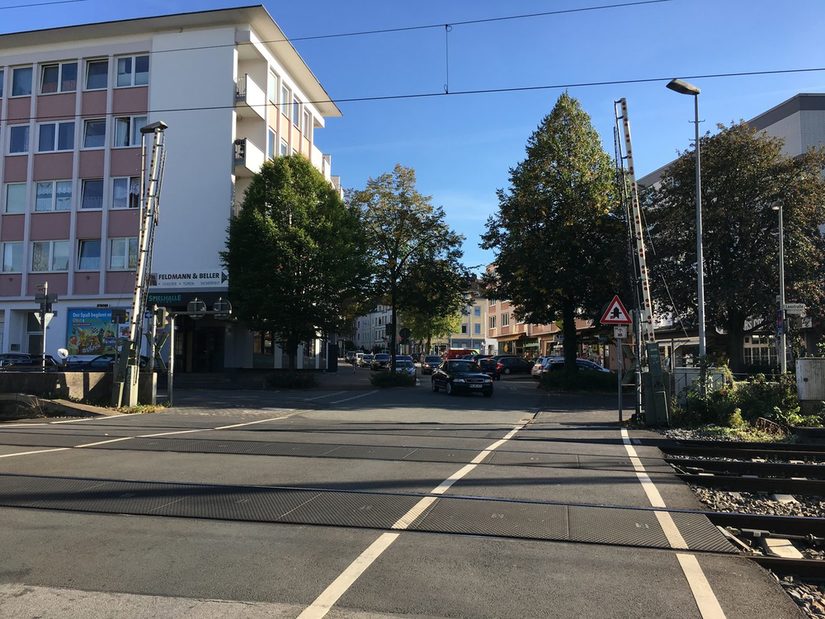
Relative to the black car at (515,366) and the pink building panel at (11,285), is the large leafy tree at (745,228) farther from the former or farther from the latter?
the pink building panel at (11,285)

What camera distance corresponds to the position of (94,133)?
34062mm

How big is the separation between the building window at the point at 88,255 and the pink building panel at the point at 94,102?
23.1 feet

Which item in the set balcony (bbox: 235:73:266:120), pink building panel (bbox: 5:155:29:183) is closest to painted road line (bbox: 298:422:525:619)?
balcony (bbox: 235:73:266:120)

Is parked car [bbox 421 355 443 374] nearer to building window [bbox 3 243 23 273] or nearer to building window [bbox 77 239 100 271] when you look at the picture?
building window [bbox 77 239 100 271]

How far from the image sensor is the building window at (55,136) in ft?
112

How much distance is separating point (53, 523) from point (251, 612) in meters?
3.24

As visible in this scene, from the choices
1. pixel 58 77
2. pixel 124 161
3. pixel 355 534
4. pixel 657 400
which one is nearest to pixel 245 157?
pixel 124 161

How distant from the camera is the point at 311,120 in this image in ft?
137

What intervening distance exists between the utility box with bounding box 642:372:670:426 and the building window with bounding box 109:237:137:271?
27.5 metres

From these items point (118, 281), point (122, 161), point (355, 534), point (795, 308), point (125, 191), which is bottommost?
point (355, 534)

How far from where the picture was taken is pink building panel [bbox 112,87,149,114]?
3322 cm

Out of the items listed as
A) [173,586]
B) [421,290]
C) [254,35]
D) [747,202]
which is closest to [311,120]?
[254,35]

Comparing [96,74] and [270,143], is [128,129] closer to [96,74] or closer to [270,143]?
[96,74]

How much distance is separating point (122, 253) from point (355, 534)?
31692mm
